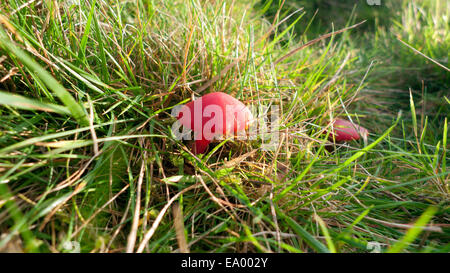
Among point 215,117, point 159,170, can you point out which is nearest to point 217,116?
point 215,117

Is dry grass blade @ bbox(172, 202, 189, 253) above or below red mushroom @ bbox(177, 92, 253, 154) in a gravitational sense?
below

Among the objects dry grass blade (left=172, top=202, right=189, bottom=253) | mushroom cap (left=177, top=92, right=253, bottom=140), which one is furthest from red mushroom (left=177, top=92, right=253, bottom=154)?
dry grass blade (left=172, top=202, right=189, bottom=253)

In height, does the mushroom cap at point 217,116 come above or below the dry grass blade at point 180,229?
above

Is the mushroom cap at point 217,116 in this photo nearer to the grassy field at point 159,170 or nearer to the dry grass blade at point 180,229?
the grassy field at point 159,170

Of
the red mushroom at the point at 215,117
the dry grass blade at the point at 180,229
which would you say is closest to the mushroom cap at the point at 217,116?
the red mushroom at the point at 215,117

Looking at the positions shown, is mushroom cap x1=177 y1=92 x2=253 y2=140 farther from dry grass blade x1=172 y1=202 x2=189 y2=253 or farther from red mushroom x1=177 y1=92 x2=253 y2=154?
dry grass blade x1=172 y1=202 x2=189 y2=253

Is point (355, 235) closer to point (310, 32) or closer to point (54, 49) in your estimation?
point (54, 49)

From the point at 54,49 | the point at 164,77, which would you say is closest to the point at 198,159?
the point at 164,77

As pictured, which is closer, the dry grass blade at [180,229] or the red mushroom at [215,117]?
the dry grass blade at [180,229]

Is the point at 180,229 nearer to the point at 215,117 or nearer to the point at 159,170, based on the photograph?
the point at 159,170
